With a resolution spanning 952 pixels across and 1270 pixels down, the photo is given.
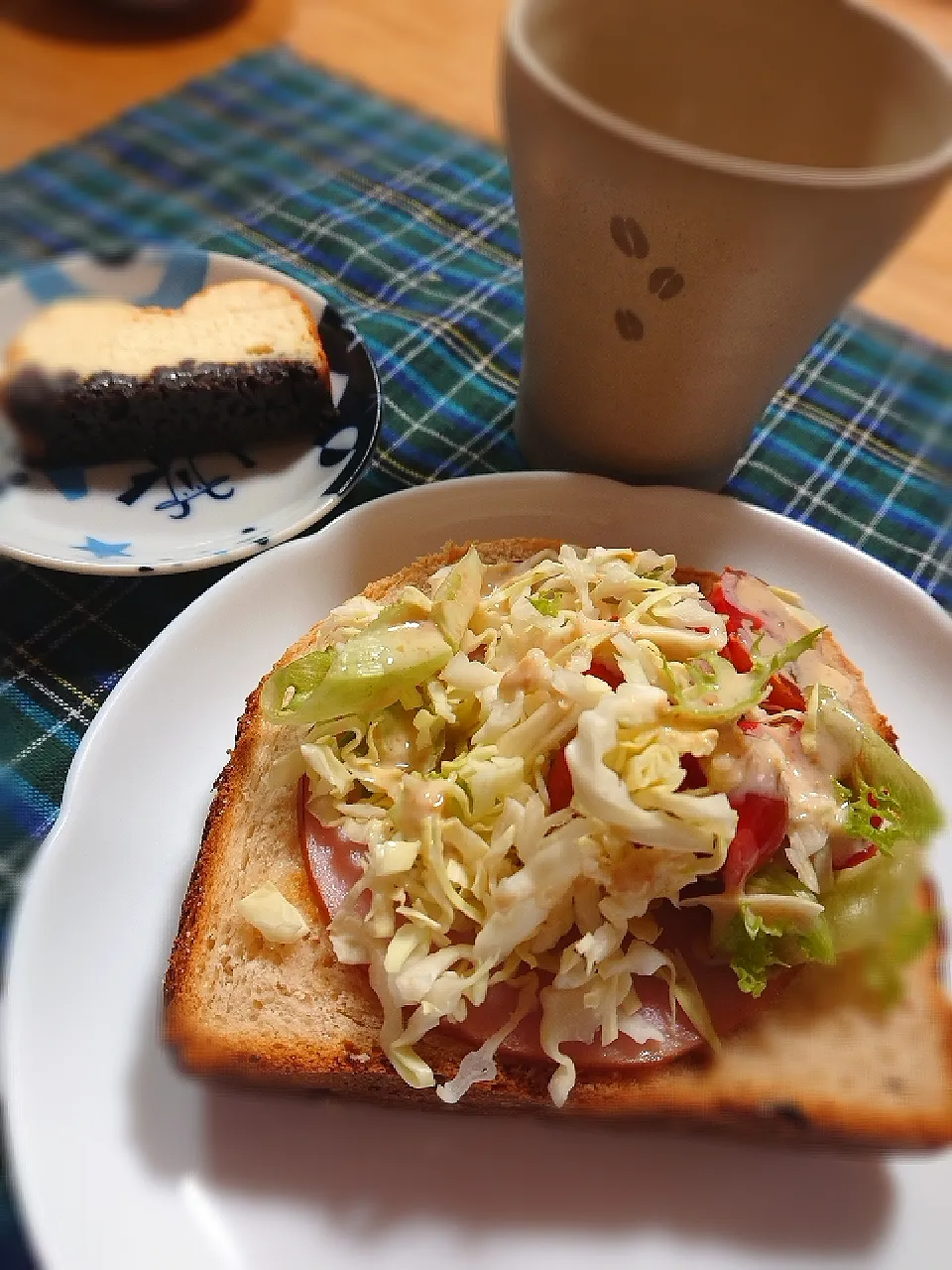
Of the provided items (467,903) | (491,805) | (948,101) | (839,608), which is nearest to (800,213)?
(948,101)

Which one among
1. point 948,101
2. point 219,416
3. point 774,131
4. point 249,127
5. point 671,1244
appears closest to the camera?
point 671,1244

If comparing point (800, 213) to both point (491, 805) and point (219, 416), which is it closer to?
point (491, 805)

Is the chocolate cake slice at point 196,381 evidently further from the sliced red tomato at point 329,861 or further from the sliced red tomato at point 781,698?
the sliced red tomato at point 781,698

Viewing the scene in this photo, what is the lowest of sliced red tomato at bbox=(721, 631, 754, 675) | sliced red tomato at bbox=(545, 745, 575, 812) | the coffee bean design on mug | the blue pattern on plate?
sliced red tomato at bbox=(545, 745, 575, 812)

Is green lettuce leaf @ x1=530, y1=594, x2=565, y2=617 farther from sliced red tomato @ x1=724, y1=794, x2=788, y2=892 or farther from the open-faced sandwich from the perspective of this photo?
sliced red tomato @ x1=724, y1=794, x2=788, y2=892

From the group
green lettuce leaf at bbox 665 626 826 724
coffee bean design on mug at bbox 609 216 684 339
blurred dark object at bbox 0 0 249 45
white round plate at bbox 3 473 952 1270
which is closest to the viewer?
white round plate at bbox 3 473 952 1270

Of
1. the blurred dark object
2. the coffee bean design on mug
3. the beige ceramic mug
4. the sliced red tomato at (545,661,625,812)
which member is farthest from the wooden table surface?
the sliced red tomato at (545,661,625,812)

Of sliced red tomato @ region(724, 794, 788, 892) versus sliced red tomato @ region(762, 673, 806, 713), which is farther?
sliced red tomato @ region(762, 673, 806, 713)
